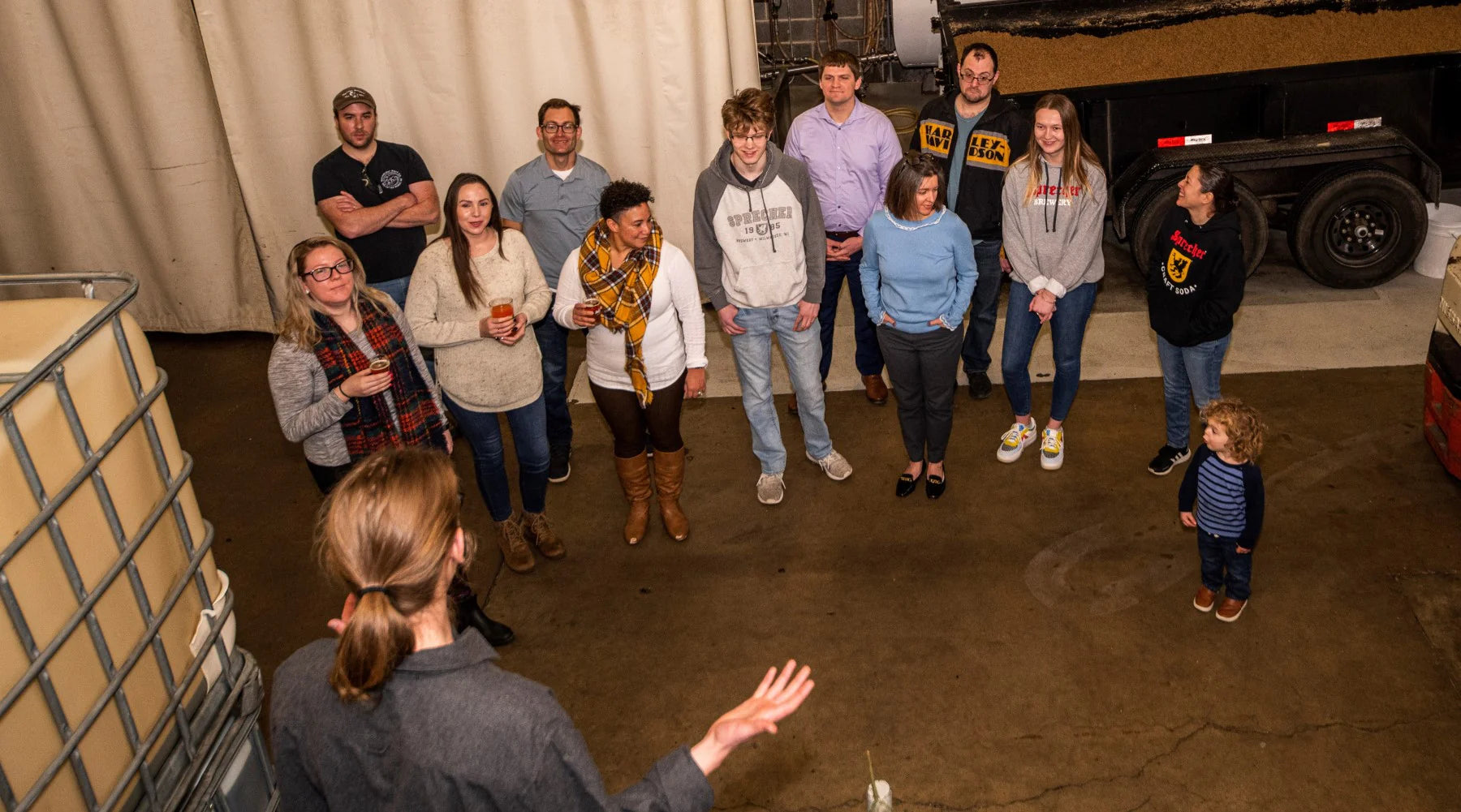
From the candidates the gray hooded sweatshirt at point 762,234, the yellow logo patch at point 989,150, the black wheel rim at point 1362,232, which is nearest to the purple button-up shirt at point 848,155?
the yellow logo patch at point 989,150

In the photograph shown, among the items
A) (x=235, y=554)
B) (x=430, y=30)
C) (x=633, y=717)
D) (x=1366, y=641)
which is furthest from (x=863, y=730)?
(x=430, y=30)

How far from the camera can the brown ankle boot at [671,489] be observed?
4.91 m

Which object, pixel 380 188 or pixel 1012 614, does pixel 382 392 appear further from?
pixel 1012 614

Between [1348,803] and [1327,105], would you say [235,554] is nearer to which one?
[1348,803]

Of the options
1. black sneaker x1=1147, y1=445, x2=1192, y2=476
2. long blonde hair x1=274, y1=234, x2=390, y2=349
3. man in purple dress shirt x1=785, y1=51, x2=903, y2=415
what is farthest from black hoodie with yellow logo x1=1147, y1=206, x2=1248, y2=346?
long blonde hair x1=274, y1=234, x2=390, y2=349

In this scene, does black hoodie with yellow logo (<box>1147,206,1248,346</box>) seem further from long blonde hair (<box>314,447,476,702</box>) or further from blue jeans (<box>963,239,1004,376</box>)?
long blonde hair (<box>314,447,476,702</box>)

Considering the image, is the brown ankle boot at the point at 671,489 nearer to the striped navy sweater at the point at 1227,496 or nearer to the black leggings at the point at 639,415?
the black leggings at the point at 639,415

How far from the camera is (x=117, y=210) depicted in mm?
7387

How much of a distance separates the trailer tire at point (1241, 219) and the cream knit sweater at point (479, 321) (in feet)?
12.8

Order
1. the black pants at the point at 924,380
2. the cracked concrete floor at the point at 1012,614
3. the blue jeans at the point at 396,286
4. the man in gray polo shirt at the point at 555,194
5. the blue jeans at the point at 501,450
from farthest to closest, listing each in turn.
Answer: the blue jeans at the point at 396,286 < the man in gray polo shirt at the point at 555,194 < the black pants at the point at 924,380 < the blue jeans at the point at 501,450 < the cracked concrete floor at the point at 1012,614

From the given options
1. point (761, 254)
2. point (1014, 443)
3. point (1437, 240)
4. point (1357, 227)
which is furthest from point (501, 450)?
point (1437, 240)

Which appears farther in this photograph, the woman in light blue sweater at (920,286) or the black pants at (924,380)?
the black pants at (924,380)

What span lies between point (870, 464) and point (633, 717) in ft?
6.60

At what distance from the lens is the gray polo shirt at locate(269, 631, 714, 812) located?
1.88 m
